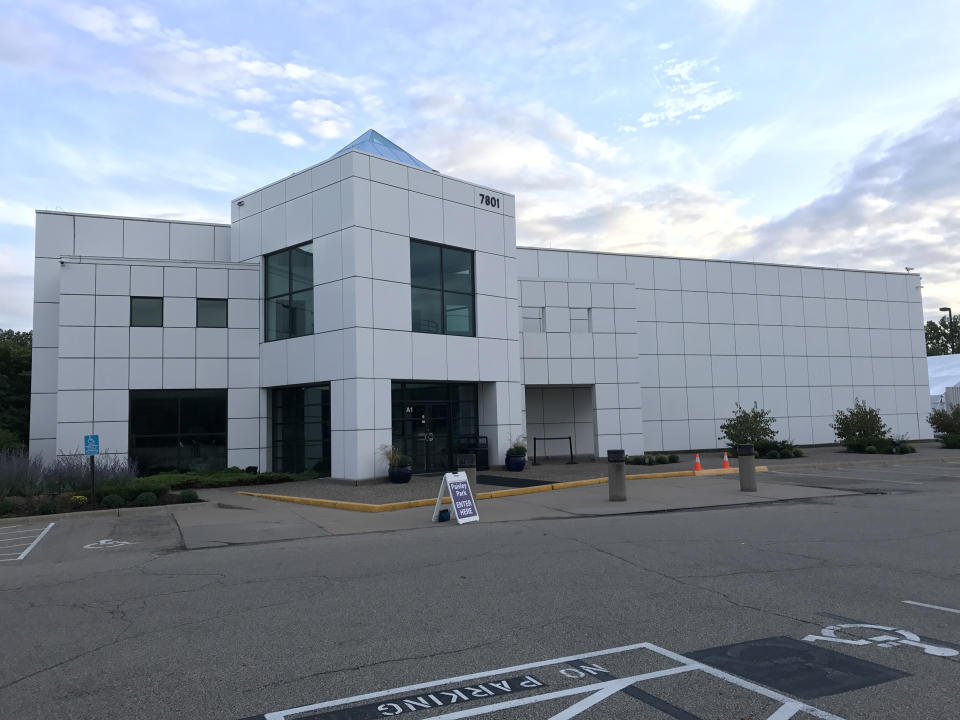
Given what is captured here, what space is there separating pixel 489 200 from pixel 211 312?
395 inches

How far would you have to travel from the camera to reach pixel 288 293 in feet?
78.4

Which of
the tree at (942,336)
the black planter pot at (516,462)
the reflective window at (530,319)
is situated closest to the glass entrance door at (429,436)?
the black planter pot at (516,462)

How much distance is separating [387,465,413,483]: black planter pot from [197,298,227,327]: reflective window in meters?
8.23

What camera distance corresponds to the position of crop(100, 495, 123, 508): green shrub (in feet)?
53.3

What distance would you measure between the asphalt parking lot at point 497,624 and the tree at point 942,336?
90631 mm

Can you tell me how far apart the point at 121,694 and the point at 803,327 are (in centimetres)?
3525

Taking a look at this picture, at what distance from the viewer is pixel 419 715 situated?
4672 mm

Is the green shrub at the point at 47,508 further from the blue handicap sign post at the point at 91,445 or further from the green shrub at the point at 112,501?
the blue handicap sign post at the point at 91,445

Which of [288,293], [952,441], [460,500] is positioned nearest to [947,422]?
[952,441]

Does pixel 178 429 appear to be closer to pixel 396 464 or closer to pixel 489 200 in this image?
pixel 396 464

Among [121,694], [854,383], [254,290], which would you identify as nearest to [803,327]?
[854,383]

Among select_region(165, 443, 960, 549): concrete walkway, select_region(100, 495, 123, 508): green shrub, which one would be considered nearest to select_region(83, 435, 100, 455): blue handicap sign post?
select_region(100, 495, 123, 508): green shrub

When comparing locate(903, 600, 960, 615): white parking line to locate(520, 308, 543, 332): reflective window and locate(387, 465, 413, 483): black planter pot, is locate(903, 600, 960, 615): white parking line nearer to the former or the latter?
locate(387, 465, 413, 483): black planter pot

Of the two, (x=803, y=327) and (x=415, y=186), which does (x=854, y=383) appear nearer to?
(x=803, y=327)
